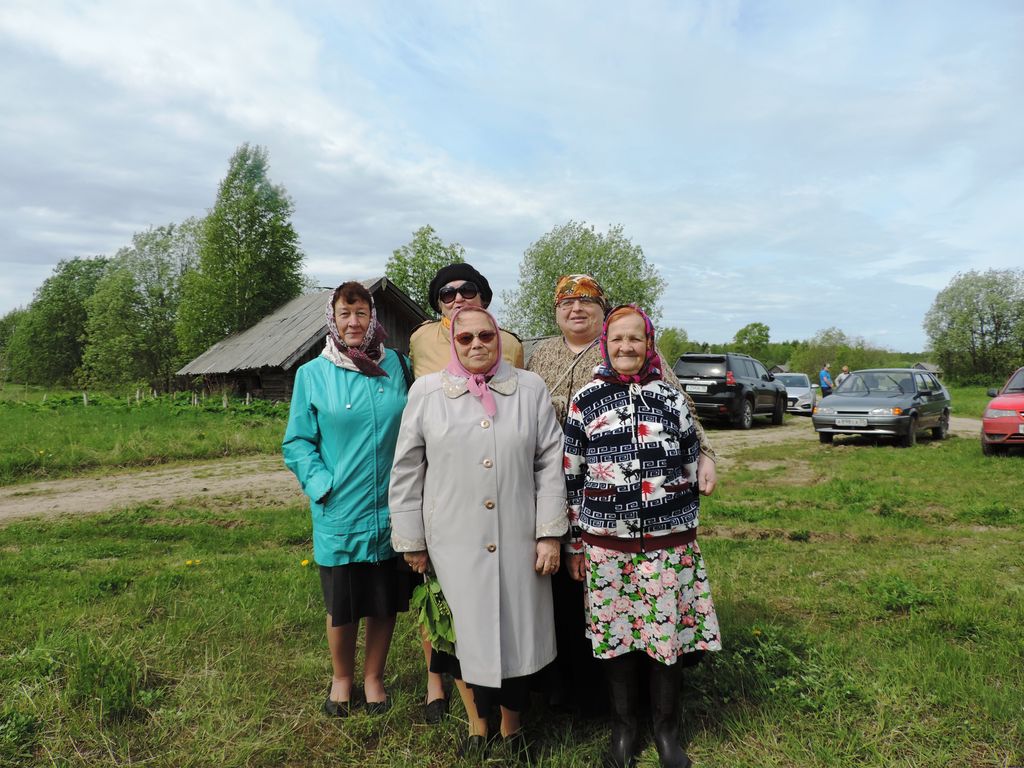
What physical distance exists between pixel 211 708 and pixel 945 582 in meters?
4.54

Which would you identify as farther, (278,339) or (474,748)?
(278,339)

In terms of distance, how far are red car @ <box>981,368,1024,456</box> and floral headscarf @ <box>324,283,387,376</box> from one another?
10349 millimetres

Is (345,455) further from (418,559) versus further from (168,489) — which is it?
(168,489)

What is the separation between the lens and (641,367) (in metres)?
2.59

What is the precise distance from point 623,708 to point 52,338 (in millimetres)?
65902

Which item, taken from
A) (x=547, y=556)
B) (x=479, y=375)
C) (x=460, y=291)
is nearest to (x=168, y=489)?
(x=460, y=291)

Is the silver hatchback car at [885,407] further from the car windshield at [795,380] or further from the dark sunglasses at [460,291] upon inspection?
the dark sunglasses at [460,291]

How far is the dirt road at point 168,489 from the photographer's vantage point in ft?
26.1

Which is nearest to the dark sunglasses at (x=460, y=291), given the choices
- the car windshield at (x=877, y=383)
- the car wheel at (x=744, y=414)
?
the car windshield at (x=877, y=383)

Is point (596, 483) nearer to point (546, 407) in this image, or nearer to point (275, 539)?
point (546, 407)

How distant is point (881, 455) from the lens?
11.0 m

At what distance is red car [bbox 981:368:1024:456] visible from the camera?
9.82 meters

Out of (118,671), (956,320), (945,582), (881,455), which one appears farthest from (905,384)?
(956,320)

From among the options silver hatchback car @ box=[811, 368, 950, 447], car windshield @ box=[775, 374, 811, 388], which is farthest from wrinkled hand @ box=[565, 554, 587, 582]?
car windshield @ box=[775, 374, 811, 388]
